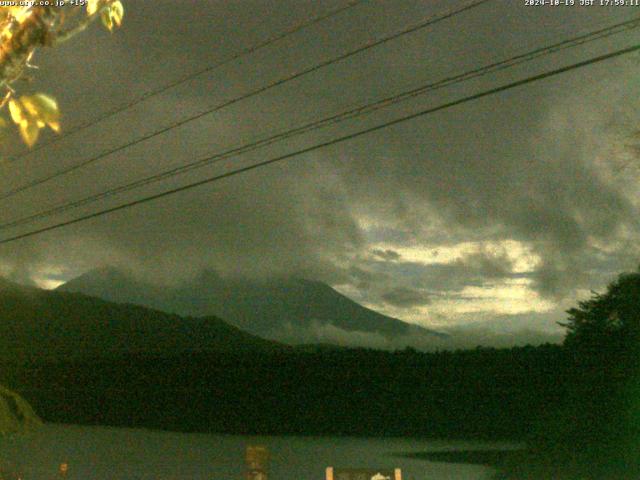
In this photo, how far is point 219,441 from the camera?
24.8 meters

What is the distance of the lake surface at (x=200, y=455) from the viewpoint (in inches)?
747

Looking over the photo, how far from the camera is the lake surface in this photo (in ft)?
62.2

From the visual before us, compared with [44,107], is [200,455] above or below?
below

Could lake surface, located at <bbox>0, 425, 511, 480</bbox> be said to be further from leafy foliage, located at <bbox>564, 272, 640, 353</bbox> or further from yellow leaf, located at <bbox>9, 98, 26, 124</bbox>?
yellow leaf, located at <bbox>9, 98, 26, 124</bbox>

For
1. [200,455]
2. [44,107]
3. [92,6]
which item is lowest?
[200,455]

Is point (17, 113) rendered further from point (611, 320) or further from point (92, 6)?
point (611, 320)

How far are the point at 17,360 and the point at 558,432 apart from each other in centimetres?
2298

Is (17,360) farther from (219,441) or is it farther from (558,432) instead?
(558,432)

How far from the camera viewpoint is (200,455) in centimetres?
2283

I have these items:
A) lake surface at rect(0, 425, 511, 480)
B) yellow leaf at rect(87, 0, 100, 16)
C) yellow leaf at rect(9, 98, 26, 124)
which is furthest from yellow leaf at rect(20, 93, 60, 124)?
lake surface at rect(0, 425, 511, 480)

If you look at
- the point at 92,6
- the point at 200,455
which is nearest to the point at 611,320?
Result: the point at 200,455

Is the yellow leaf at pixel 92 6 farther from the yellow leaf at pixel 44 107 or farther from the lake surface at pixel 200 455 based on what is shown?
the lake surface at pixel 200 455

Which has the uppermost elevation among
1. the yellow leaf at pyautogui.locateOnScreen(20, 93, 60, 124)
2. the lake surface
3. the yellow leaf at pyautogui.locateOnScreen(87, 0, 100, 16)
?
the yellow leaf at pyautogui.locateOnScreen(87, 0, 100, 16)

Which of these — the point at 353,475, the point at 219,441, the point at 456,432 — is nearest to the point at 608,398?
the point at 456,432
